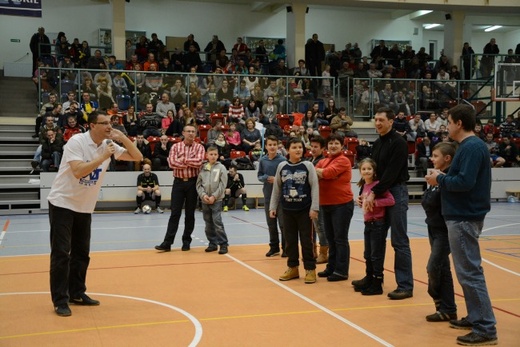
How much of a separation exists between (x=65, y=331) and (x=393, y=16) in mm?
28519

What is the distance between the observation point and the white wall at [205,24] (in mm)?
25875

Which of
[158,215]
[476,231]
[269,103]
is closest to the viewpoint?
[476,231]

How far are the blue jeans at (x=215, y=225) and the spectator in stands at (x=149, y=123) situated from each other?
8.94 m

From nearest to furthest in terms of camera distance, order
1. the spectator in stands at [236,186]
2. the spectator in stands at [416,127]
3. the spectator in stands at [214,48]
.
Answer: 1. the spectator in stands at [236,186]
2. the spectator in stands at [416,127]
3. the spectator in stands at [214,48]

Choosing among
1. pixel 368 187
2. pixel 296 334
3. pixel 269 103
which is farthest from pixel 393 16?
pixel 296 334

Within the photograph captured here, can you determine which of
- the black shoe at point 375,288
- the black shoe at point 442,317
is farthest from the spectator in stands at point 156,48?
the black shoe at point 442,317

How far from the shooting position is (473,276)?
5.19 m

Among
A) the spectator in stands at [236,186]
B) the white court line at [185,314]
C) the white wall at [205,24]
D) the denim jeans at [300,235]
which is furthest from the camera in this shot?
the white wall at [205,24]

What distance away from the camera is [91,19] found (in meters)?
26.7

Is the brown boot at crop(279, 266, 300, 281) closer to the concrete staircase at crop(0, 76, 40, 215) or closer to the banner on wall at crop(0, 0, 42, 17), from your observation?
the concrete staircase at crop(0, 76, 40, 215)

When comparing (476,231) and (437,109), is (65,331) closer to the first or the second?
(476,231)

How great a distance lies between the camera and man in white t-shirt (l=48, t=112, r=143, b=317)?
6.24m

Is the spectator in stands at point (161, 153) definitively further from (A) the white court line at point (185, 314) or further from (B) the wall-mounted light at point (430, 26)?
(B) the wall-mounted light at point (430, 26)

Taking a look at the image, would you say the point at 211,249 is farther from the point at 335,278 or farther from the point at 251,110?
the point at 251,110
